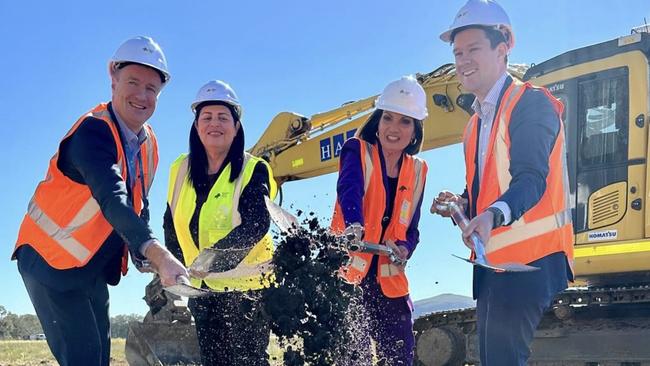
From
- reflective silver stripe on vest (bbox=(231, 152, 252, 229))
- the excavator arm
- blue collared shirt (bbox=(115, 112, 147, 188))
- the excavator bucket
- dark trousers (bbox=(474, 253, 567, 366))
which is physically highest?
the excavator arm

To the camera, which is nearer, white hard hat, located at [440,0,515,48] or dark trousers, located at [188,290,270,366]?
white hard hat, located at [440,0,515,48]

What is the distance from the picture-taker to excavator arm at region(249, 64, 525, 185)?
8867 mm

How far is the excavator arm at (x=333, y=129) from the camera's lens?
887 cm

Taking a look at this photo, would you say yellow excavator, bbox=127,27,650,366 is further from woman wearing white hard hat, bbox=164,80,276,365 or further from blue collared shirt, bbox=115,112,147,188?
blue collared shirt, bbox=115,112,147,188

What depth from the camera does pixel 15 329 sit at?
39.8m

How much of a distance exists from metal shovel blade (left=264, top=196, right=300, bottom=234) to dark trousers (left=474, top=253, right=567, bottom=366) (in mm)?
867

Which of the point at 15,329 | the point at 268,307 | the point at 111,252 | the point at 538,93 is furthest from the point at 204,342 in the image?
the point at 15,329

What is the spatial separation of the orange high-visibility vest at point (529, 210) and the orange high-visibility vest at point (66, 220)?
1.52 meters

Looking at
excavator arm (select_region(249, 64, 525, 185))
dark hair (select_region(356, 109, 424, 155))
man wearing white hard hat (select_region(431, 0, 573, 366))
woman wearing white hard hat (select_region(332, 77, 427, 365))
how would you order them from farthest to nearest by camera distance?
1. excavator arm (select_region(249, 64, 525, 185))
2. dark hair (select_region(356, 109, 424, 155))
3. woman wearing white hard hat (select_region(332, 77, 427, 365))
4. man wearing white hard hat (select_region(431, 0, 573, 366))

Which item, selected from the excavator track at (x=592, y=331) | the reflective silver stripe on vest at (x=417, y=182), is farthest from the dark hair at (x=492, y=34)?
the excavator track at (x=592, y=331)

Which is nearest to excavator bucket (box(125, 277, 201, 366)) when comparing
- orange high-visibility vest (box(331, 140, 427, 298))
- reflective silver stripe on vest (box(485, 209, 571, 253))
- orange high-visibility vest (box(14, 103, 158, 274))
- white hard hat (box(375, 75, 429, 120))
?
orange high-visibility vest (box(331, 140, 427, 298))

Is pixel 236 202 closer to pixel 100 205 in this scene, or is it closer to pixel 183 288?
pixel 100 205

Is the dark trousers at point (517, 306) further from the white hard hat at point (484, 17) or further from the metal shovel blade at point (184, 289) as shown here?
the metal shovel blade at point (184, 289)

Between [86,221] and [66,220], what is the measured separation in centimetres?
8
